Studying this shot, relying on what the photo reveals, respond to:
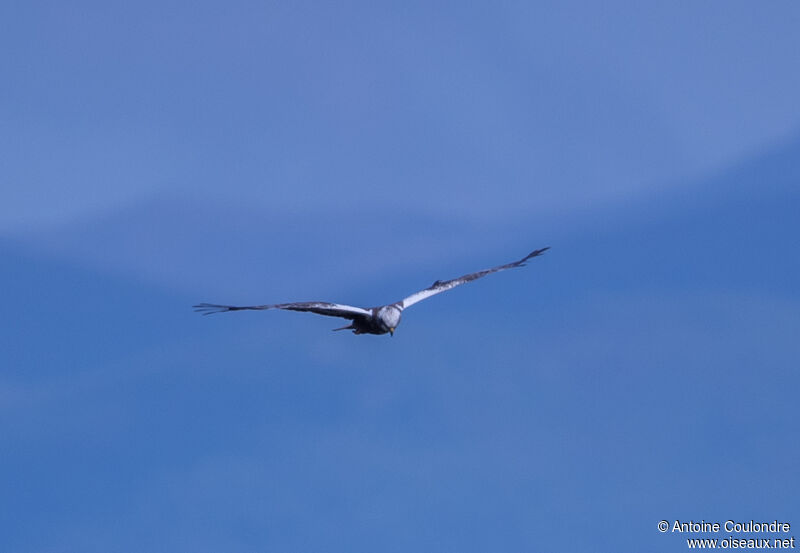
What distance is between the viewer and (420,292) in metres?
61.7

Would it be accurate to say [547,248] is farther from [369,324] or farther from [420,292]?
[369,324]

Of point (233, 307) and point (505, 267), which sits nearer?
point (233, 307)

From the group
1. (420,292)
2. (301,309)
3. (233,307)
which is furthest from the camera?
(420,292)

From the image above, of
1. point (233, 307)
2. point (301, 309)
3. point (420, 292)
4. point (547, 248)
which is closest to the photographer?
point (233, 307)

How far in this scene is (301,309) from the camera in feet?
180

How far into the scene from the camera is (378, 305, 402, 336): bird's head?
5725cm

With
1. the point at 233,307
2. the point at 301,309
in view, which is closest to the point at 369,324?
the point at 301,309

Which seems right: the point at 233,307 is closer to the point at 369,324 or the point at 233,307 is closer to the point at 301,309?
the point at 301,309

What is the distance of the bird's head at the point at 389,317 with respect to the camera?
2254 inches

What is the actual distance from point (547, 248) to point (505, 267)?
2761mm

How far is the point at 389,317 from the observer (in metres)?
57.3

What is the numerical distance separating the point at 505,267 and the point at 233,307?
20.8m

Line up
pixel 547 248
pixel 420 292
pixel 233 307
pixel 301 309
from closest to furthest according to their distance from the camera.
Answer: pixel 233 307
pixel 301 309
pixel 420 292
pixel 547 248

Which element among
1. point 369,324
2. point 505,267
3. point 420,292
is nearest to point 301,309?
point 369,324
